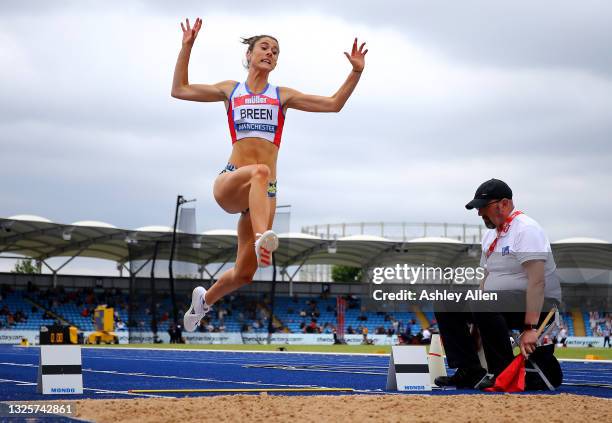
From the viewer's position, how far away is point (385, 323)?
198 ft

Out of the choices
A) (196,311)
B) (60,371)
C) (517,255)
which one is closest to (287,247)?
(60,371)

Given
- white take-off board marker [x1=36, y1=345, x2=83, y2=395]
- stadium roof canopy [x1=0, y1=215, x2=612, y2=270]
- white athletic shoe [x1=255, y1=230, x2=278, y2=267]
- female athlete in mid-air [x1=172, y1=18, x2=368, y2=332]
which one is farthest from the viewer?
stadium roof canopy [x1=0, y1=215, x2=612, y2=270]

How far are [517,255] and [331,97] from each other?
102 inches

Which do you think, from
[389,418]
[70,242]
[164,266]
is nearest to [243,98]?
[389,418]

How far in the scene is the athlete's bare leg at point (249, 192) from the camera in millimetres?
6230

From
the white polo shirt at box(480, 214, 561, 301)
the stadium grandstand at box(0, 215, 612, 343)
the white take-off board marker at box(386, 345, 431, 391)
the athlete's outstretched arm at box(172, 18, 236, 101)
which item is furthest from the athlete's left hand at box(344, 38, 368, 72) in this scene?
the stadium grandstand at box(0, 215, 612, 343)

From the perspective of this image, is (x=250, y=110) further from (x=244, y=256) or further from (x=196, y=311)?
(x=196, y=311)

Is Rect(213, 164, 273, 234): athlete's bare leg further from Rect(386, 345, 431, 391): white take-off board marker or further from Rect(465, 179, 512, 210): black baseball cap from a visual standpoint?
Rect(386, 345, 431, 391): white take-off board marker

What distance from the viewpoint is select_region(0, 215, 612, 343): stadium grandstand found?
50031mm

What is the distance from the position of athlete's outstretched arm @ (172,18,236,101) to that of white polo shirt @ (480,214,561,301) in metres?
3.16

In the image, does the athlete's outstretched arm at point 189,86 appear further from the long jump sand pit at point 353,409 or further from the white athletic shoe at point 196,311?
the long jump sand pit at point 353,409

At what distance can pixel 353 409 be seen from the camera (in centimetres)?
621

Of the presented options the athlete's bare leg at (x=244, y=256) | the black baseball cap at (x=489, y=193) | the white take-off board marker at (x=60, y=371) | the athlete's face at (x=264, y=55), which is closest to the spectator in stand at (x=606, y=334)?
the black baseball cap at (x=489, y=193)

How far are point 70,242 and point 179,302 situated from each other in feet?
70.9
